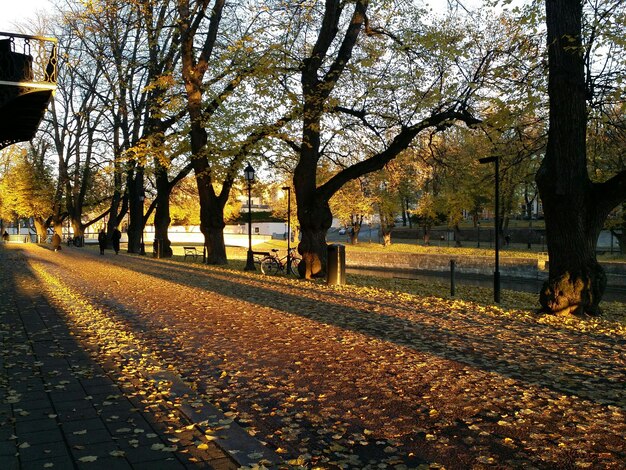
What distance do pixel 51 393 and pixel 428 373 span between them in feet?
12.6

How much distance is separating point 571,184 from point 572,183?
0.08ft

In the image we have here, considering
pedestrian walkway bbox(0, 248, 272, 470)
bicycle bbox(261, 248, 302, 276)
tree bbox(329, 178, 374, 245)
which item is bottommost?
pedestrian walkway bbox(0, 248, 272, 470)

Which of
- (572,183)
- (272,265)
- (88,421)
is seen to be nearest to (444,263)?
(272,265)

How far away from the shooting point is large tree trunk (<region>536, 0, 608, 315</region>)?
1002cm

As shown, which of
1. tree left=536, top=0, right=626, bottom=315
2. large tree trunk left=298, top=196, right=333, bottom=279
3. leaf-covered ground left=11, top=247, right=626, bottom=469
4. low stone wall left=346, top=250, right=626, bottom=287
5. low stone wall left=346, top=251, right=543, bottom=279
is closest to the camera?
leaf-covered ground left=11, top=247, right=626, bottom=469

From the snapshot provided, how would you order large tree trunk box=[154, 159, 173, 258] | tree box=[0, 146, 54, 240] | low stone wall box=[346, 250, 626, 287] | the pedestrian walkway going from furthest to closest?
1. tree box=[0, 146, 54, 240]
2. large tree trunk box=[154, 159, 173, 258]
3. low stone wall box=[346, 250, 626, 287]
4. the pedestrian walkway

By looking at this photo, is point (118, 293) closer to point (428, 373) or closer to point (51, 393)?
point (51, 393)

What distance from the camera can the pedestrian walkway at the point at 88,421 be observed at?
150 inches

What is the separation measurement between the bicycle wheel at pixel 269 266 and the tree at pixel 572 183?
1091 centimetres

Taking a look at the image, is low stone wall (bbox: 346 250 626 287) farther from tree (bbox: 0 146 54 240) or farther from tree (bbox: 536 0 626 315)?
tree (bbox: 0 146 54 240)

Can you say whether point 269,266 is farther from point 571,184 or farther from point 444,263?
point 444,263

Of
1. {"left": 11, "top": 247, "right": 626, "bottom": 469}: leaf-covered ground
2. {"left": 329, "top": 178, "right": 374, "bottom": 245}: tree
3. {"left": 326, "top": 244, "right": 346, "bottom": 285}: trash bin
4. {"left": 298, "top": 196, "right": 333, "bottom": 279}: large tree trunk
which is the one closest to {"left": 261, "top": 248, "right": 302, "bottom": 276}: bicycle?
{"left": 298, "top": 196, "right": 333, "bottom": 279}: large tree trunk

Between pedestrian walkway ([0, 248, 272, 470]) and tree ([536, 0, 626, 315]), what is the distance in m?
7.52

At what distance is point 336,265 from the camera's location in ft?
49.2
